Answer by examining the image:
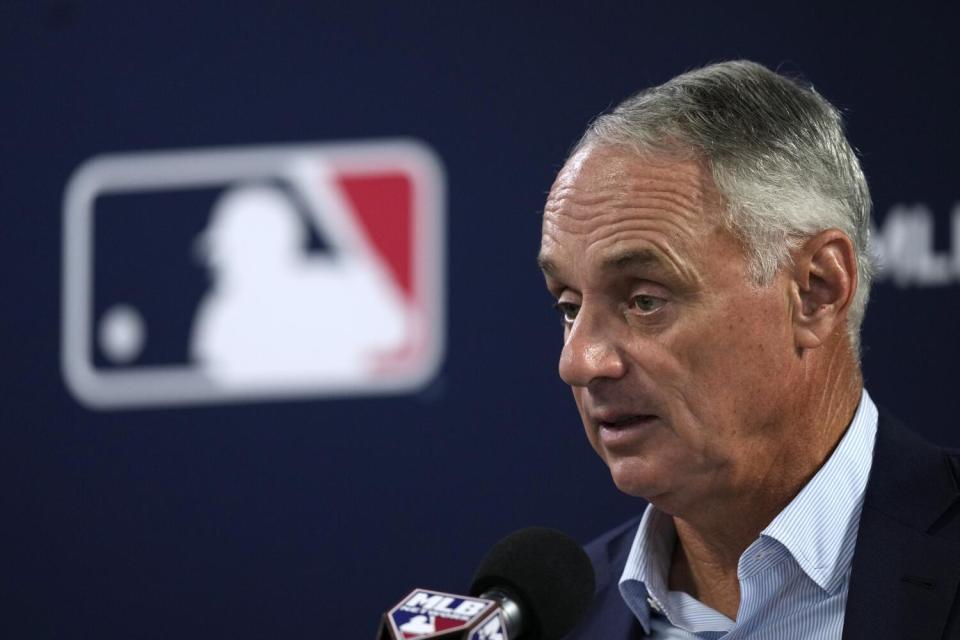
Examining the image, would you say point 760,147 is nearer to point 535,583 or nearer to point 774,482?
point 774,482

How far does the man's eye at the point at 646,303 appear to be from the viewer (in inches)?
59.9

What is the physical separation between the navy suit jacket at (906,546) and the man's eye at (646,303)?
1.11ft

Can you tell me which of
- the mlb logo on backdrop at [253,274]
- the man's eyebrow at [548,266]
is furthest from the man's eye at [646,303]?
the mlb logo on backdrop at [253,274]

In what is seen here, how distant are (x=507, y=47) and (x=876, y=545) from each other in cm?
148

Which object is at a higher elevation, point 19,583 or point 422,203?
point 422,203

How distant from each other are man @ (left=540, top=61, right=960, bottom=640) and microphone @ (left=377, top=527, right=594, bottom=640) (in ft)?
0.54

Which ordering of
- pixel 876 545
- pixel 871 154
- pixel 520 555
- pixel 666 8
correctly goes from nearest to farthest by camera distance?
1. pixel 520 555
2. pixel 876 545
3. pixel 871 154
4. pixel 666 8

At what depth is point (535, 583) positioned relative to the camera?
1319mm

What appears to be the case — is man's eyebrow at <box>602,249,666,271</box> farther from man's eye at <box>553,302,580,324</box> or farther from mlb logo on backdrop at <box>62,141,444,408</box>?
mlb logo on backdrop at <box>62,141,444,408</box>

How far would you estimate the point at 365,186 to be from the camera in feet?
8.87

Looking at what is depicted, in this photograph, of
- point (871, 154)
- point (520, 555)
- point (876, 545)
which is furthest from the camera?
point (871, 154)

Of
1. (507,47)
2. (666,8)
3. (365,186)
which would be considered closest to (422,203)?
(365,186)

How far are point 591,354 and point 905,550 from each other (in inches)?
16.3

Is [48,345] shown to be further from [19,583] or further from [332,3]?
[332,3]
